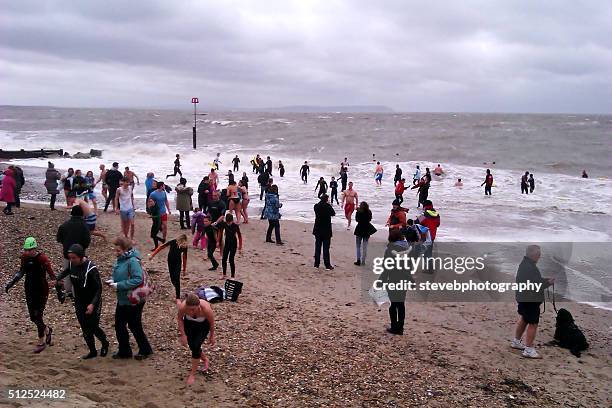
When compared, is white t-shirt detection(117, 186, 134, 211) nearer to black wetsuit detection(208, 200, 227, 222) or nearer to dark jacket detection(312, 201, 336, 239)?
black wetsuit detection(208, 200, 227, 222)

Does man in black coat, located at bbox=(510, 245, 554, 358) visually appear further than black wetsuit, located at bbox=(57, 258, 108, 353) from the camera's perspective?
Yes

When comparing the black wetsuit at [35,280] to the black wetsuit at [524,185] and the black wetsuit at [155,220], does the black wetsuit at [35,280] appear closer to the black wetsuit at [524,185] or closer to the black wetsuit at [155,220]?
the black wetsuit at [155,220]

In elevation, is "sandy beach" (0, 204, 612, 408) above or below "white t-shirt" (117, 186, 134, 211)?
below

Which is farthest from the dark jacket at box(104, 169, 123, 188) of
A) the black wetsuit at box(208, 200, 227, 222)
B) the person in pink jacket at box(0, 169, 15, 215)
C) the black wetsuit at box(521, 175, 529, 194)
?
the black wetsuit at box(521, 175, 529, 194)

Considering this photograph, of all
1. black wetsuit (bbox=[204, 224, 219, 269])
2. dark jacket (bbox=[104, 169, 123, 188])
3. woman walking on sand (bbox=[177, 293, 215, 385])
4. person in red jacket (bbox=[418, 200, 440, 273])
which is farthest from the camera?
dark jacket (bbox=[104, 169, 123, 188])

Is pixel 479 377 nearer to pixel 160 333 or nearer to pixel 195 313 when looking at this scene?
pixel 195 313

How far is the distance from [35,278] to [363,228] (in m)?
6.48

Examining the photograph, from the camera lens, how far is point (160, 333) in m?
6.86

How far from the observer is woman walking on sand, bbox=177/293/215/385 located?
5.47 metres

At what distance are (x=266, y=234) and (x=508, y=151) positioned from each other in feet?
139

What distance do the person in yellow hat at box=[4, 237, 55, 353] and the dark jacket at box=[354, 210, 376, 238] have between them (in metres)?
6.18

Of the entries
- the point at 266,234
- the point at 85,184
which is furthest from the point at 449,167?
the point at 85,184

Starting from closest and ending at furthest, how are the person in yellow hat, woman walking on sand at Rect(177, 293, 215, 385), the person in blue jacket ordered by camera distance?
woman walking on sand at Rect(177, 293, 215, 385), the person in blue jacket, the person in yellow hat

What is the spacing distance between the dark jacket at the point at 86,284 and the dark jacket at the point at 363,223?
606 centimetres
